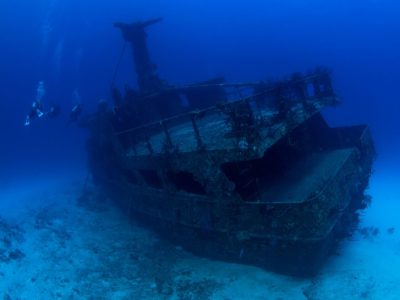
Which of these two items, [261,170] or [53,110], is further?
[53,110]

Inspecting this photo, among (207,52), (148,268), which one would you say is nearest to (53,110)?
(148,268)

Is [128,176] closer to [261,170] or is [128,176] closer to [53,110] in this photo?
[53,110]

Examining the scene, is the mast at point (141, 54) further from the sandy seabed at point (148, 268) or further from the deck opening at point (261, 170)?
the deck opening at point (261, 170)

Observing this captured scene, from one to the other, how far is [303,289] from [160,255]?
459 cm

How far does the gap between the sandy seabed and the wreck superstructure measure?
0.47 meters

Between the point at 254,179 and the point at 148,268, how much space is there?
4.12m

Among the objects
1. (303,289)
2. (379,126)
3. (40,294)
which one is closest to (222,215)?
(303,289)

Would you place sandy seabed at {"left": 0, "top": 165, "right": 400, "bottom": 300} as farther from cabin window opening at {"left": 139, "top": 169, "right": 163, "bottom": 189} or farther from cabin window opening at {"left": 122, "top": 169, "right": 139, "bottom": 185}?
cabin window opening at {"left": 139, "top": 169, "right": 163, "bottom": 189}

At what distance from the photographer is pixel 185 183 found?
1074cm

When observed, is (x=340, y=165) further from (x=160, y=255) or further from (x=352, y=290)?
(x=160, y=255)

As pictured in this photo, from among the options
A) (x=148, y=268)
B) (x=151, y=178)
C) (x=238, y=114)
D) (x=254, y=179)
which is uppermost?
(x=238, y=114)

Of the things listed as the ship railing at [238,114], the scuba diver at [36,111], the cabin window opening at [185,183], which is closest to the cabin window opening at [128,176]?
the ship railing at [238,114]

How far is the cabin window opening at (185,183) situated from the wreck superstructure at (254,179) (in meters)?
0.03

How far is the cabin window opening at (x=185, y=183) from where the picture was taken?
10.5m
